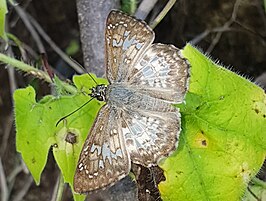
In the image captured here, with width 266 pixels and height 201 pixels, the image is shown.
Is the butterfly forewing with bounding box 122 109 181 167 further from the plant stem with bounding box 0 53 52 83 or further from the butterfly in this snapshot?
the plant stem with bounding box 0 53 52 83

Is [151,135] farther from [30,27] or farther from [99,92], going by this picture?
[30,27]

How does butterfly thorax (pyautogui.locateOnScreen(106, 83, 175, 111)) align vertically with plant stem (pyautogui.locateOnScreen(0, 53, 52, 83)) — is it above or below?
above

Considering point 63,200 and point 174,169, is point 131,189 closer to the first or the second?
point 174,169

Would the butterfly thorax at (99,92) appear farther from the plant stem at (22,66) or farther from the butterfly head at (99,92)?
the plant stem at (22,66)

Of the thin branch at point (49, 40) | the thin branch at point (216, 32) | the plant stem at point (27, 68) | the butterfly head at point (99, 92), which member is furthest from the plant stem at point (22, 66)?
the thin branch at point (216, 32)

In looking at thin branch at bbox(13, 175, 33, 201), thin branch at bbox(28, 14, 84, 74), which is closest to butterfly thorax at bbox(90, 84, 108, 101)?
thin branch at bbox(28, 14, 84, 74)

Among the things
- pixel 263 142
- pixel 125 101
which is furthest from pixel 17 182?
pixel 263 142
